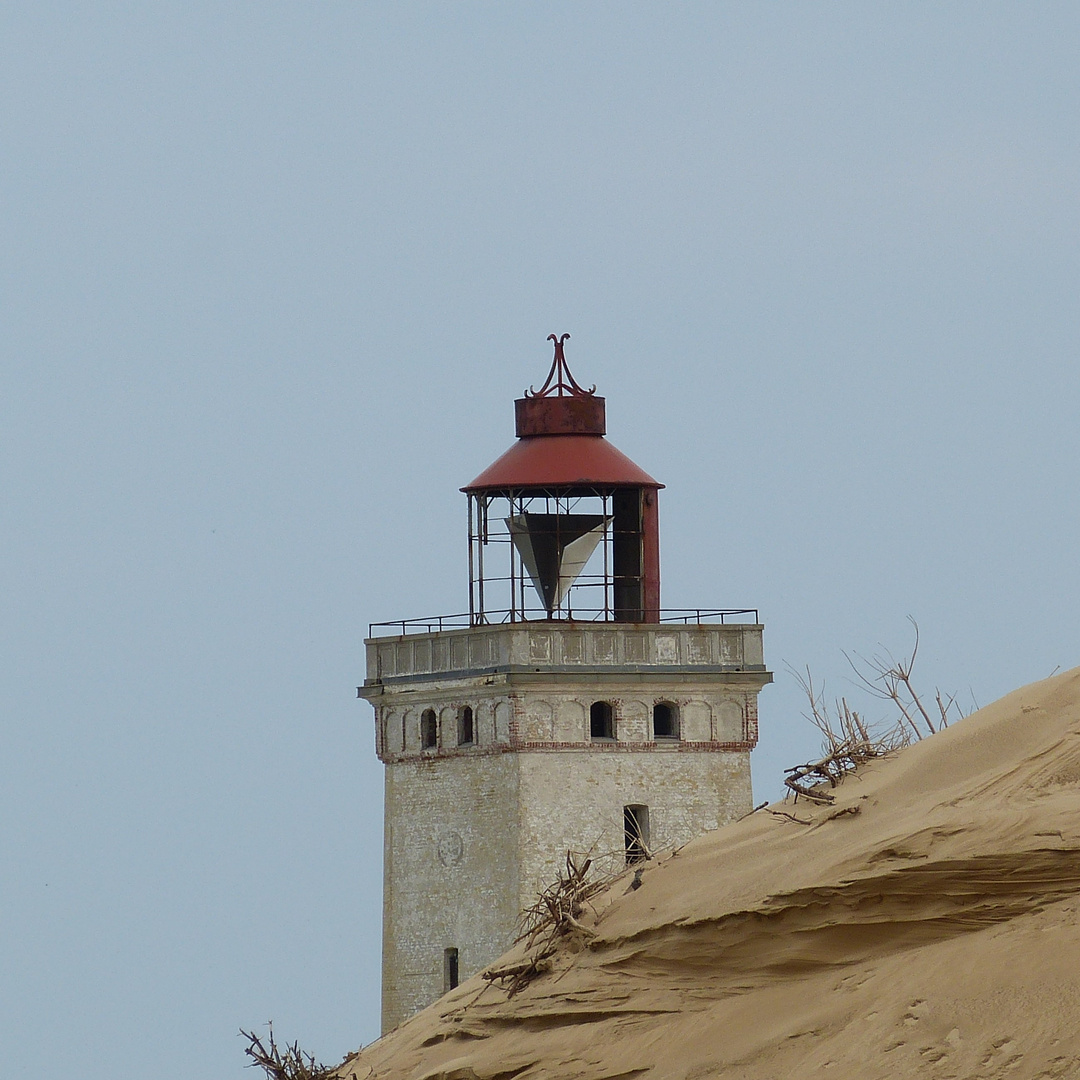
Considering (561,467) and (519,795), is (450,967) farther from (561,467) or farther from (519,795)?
(561,467)

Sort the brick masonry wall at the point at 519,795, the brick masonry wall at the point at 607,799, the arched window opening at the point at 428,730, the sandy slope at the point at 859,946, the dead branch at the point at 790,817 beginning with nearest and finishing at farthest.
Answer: the sandy slope at the point at 859,946 < the dead branch at the point at 790,817 < the brick masonry wall at the point at 607,799 < the brick masonry wall at the point at 519,795 < the arched window opening at the point at 428,730

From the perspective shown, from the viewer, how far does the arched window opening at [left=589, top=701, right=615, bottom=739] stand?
50.7 meters

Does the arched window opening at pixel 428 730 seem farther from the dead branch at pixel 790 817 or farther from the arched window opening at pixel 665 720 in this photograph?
the dead branch at pixel 790 817

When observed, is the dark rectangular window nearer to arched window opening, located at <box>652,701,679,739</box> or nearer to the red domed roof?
arched window opening, located at <box>652,701,679,739</box>

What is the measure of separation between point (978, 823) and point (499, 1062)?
11.1ft

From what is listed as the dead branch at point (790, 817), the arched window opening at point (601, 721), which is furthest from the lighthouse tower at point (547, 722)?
the dead branch at point (790, 817)

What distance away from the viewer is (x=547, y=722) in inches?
1982

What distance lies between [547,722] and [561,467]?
4680 millimetres

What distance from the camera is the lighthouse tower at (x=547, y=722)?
50.0 metres

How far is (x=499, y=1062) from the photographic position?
1631 centimetres

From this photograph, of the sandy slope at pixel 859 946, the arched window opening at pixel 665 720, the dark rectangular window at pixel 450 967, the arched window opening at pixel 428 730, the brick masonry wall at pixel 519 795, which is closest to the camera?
the sandy slope at pixel 859 946

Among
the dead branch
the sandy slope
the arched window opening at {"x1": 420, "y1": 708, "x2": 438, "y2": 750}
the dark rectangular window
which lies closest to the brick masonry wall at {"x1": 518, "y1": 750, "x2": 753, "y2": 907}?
the dark rectangular window

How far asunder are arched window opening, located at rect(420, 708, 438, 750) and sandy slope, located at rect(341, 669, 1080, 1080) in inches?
1362

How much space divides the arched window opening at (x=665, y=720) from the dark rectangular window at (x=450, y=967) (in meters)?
5.40
